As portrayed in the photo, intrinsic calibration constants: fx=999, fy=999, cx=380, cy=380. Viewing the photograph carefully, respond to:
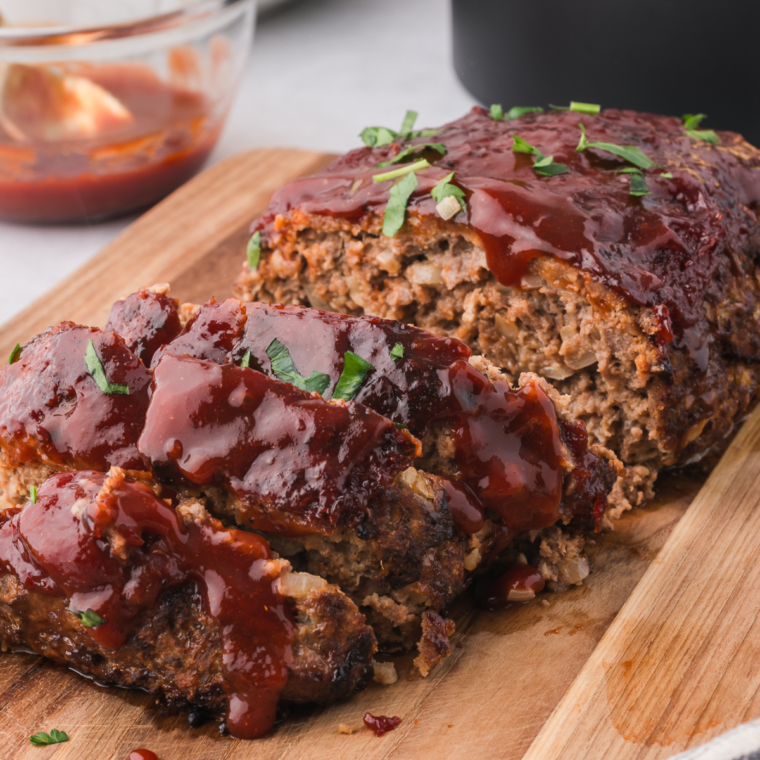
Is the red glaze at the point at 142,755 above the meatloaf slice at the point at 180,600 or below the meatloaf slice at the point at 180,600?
below

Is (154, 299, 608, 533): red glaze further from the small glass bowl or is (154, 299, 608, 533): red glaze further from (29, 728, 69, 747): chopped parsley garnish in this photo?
the small glass bowl

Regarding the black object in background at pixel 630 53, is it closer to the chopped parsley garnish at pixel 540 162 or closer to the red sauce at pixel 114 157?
the chopped parsley garnish at pixel 540 162

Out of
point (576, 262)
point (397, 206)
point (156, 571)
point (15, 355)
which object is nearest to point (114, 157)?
point (397, 206)

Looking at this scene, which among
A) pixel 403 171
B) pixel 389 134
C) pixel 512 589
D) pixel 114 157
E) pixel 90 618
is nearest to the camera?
pixel 90 618

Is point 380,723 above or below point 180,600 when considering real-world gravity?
below

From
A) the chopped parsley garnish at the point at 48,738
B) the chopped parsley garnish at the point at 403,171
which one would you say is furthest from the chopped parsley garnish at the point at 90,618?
the chopped parsley garnish at the point at 403,171

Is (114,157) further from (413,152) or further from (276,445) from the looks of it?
(276,445)

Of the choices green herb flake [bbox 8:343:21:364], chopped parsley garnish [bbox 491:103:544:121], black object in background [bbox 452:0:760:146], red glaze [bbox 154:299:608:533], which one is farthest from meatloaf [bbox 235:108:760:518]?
green herb flake [bbox 8:343:21:364]
